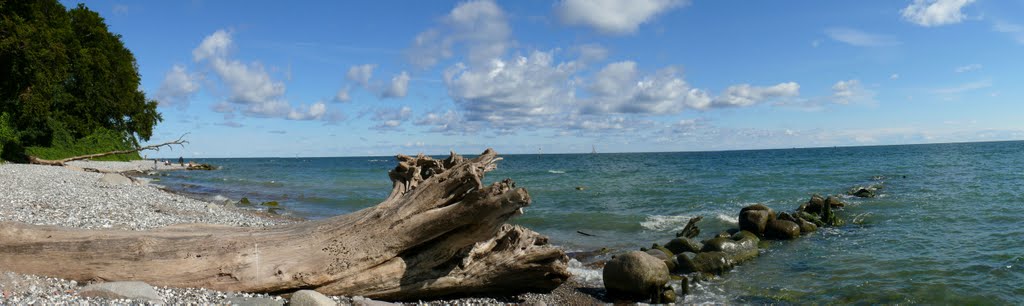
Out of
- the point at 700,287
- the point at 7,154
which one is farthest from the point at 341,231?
the point at 7,154

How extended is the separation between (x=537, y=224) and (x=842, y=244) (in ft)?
28.5

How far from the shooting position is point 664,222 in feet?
60.4

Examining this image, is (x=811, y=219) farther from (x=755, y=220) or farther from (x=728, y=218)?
(x=755, y=220)

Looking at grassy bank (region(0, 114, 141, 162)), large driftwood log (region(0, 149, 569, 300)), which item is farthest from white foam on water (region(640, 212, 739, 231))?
grassy bank (region(0, 114, 141, 162))

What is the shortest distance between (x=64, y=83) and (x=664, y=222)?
124 ft

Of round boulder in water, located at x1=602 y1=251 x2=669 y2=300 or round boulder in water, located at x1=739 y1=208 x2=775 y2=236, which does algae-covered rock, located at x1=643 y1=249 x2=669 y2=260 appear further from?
round boulder in water, located at x1=739 y1=208 x2=775 y2=236

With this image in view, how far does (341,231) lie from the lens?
296 inches

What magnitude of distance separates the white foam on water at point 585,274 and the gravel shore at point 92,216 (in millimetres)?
475

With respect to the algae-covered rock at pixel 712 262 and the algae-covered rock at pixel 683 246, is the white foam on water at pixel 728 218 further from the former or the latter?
the algae-covered rock at pixel 712 262

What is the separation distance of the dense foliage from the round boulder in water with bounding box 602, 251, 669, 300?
106 feet

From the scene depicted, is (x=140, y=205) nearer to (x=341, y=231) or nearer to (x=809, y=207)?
(x=341, y=231)

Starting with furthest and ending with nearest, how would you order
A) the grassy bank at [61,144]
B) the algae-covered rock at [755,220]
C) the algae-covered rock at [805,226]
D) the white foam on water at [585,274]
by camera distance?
the grassy bank at [61,144], the algae-covered rock at [805,226], the algae-covered rock at [755,220], the white foam on water at [585,274]

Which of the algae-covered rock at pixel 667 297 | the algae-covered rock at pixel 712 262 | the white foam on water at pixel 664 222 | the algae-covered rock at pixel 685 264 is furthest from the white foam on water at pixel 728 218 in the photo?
the algae-covered rock at pixel 667 297

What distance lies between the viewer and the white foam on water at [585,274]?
10516mm
